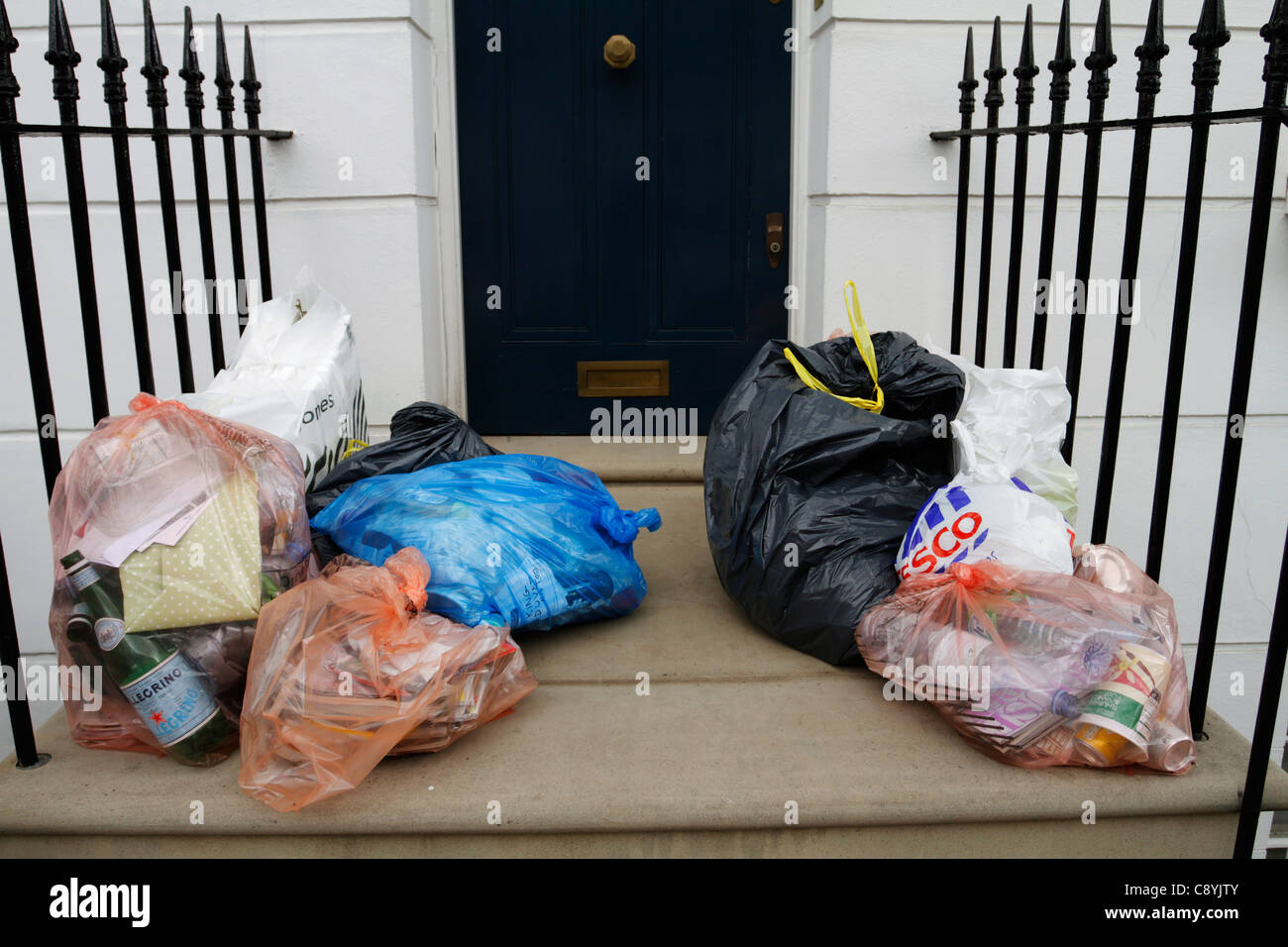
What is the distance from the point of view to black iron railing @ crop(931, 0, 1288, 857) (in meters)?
1.68

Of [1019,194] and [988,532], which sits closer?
[988,532]

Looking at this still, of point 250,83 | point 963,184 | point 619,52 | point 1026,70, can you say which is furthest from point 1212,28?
point 250,83

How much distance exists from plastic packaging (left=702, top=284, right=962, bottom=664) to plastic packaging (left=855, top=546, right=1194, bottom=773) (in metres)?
0.25

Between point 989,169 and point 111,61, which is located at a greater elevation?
point 111,61

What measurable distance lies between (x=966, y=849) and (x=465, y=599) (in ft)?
3.54

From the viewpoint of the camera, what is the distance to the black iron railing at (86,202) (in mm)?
1760

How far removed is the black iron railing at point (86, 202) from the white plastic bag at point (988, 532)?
176cm

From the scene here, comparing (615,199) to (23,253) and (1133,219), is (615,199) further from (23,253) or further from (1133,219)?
(23,253)

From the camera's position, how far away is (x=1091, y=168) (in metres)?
2.19

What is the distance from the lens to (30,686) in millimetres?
3094

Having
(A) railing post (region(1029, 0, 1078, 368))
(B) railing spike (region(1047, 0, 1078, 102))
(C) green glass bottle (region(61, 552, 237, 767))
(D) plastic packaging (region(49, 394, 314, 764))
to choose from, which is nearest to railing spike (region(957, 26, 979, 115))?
(A) railing post (region(1029, 0, 1078, 368))

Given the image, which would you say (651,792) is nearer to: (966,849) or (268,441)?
(966,849)

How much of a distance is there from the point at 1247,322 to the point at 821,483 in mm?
887

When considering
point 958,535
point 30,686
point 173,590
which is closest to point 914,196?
point 958,535
